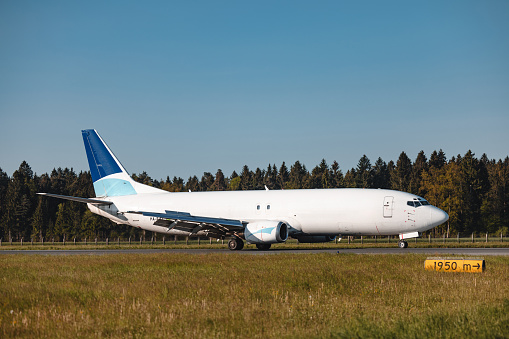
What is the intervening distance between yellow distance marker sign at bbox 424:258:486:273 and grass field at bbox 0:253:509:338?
72 cm

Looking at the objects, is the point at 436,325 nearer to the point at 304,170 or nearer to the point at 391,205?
the point at 391,205

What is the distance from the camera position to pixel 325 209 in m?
36.4

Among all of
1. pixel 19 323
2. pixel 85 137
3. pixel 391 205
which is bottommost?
pixel 19 323

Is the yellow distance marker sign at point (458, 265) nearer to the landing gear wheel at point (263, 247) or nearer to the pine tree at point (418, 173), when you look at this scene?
the landing gear wheel at point (263, 247)

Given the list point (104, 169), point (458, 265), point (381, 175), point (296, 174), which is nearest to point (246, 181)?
point (296, 174)

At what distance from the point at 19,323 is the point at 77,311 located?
1.47 meters

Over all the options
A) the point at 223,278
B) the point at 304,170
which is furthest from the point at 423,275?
the point at 304,170

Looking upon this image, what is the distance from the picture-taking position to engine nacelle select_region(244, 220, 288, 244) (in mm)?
35750

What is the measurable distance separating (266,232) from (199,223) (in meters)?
5.25

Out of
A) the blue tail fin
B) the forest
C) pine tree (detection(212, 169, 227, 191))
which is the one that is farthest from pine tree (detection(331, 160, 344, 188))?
the blue tail fin

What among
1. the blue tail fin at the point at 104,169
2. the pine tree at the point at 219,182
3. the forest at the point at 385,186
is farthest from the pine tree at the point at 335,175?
the blue tail fin at the point at 104,169

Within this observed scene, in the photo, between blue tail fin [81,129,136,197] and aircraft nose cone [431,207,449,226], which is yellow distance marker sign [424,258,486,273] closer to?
aircraft nose cone [431,207,449,226]

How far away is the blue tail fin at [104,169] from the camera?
1828 inches

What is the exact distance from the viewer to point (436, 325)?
969cm
